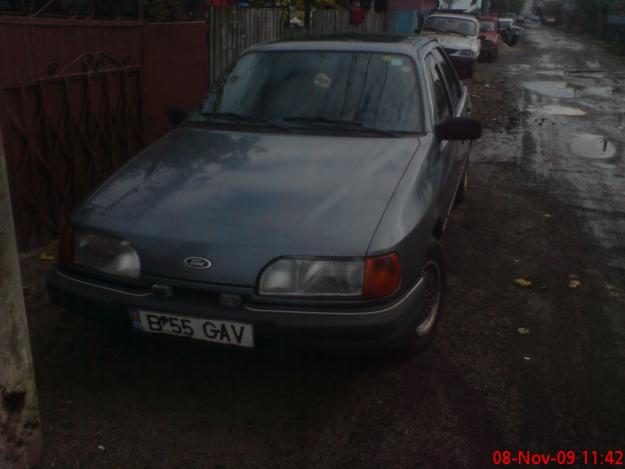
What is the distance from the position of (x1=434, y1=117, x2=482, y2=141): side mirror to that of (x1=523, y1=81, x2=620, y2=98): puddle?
12.6 m

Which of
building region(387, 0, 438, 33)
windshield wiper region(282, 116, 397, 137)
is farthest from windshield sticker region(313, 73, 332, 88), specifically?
building region(387, 0, 438, 33)

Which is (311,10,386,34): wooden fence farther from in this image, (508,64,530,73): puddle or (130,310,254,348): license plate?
(508,64,530,73): puddle

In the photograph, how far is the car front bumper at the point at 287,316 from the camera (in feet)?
9.40

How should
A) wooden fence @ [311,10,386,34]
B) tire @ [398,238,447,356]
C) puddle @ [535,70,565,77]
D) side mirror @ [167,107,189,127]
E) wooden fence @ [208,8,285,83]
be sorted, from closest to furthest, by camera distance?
tire @ [398,238,447,356] → side mirror @ [167,107,189,127] → wooden fence @ [208,8,285,83] → wooden fence @ [311,10,386,34] → puddle @ [535,70,565,77]

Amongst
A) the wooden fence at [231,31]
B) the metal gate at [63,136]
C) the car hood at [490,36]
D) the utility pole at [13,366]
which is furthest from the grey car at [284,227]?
the car hood at [490,36]

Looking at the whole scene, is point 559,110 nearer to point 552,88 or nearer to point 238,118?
point 552,88

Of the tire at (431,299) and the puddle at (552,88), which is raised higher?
the tire at (431,299)

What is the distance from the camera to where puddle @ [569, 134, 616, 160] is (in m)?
9.18

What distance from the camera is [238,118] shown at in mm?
4281

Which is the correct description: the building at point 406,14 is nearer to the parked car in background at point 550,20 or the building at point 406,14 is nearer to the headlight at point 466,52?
the headlight at point 466,52

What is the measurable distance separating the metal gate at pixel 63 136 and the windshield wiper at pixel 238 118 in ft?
4.65

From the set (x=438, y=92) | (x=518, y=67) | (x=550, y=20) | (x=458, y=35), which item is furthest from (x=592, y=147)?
(x=550, y=20)

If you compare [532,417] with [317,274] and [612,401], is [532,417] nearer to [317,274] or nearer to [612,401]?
[612,401]

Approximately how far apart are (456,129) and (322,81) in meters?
0.93
